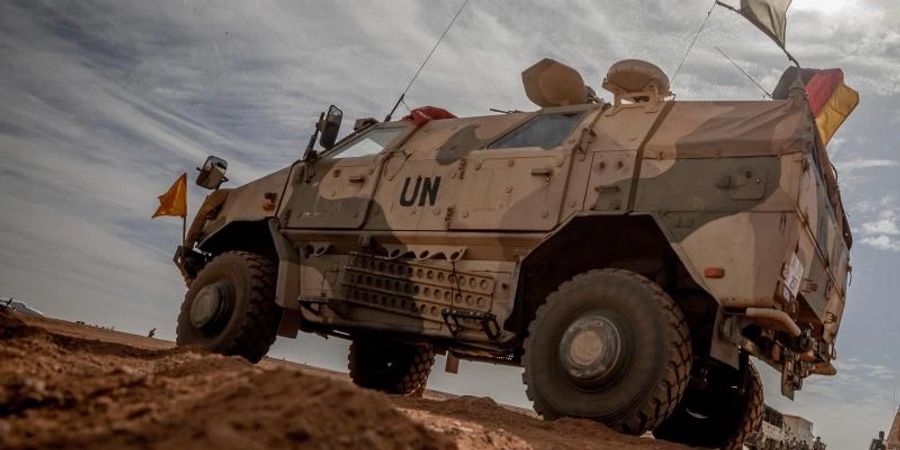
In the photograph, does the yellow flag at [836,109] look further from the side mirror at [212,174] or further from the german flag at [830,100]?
the side mirror at [212,174]

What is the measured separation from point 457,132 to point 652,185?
6.28 feet

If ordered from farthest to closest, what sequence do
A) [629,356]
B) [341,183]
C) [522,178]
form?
[341,183] → [522,178] → [629,356]

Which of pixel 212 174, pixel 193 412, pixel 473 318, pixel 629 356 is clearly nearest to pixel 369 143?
pixel 212 174

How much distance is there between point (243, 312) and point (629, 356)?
3.17 meters

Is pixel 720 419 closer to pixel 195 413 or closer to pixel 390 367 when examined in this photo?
pixel 390 367

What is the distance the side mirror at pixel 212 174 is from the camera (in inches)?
260

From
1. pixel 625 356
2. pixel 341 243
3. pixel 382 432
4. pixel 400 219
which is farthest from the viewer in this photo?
pixel 341 243

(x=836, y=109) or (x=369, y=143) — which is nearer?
(x=369, y=143)

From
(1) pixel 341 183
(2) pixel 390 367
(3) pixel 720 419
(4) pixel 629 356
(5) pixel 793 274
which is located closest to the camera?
(4) pixel 629 356

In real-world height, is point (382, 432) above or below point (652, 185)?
below

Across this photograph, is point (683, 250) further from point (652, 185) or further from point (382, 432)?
point (382, 432)

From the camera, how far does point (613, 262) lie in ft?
14.5

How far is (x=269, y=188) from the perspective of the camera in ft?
20.3

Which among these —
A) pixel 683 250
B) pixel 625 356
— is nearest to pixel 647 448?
pixel 625 356
